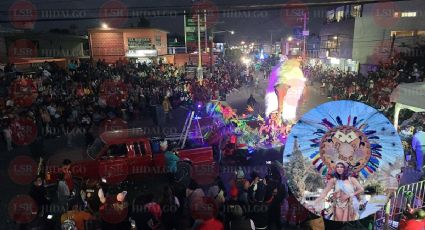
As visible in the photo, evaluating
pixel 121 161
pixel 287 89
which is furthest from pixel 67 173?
pixel 287 89

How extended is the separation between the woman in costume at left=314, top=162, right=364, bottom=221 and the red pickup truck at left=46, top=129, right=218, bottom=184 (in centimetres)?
562

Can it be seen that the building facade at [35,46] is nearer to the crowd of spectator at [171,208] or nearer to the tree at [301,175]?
the crowd of spectator at [171,208]

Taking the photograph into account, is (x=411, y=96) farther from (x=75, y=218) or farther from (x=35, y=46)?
(x=35, y=46)

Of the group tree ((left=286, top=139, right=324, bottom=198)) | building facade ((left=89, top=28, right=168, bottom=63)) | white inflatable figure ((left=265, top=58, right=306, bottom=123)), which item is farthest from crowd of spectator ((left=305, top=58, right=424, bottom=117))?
building facade ((left=89, top=28, right=168, bottom=63))

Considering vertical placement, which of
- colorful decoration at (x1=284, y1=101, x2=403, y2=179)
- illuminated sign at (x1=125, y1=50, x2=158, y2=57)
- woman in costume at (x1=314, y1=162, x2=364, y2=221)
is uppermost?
illuminated sign at (x1=125, y1=50, x2=158, y2=57)

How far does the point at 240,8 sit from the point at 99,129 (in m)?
11.0

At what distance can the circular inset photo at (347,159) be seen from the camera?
6051 millimetres

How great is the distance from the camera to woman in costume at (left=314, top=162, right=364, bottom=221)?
612 cm

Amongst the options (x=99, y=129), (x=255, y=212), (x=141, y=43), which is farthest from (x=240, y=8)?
(x=141, y=43)

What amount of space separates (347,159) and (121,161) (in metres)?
6.87

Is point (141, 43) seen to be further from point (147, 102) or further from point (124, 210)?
point (124, 210)

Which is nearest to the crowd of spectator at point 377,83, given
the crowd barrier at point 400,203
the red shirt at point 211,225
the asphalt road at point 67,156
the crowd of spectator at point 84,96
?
the asphalt road at point 67,156

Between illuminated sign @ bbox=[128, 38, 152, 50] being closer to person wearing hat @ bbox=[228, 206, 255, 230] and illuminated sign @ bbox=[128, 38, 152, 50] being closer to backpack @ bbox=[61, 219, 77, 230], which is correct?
backpack @ bbox=[61, 219, 77, 230]

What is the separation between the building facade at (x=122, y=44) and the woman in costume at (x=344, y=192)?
108 feet
